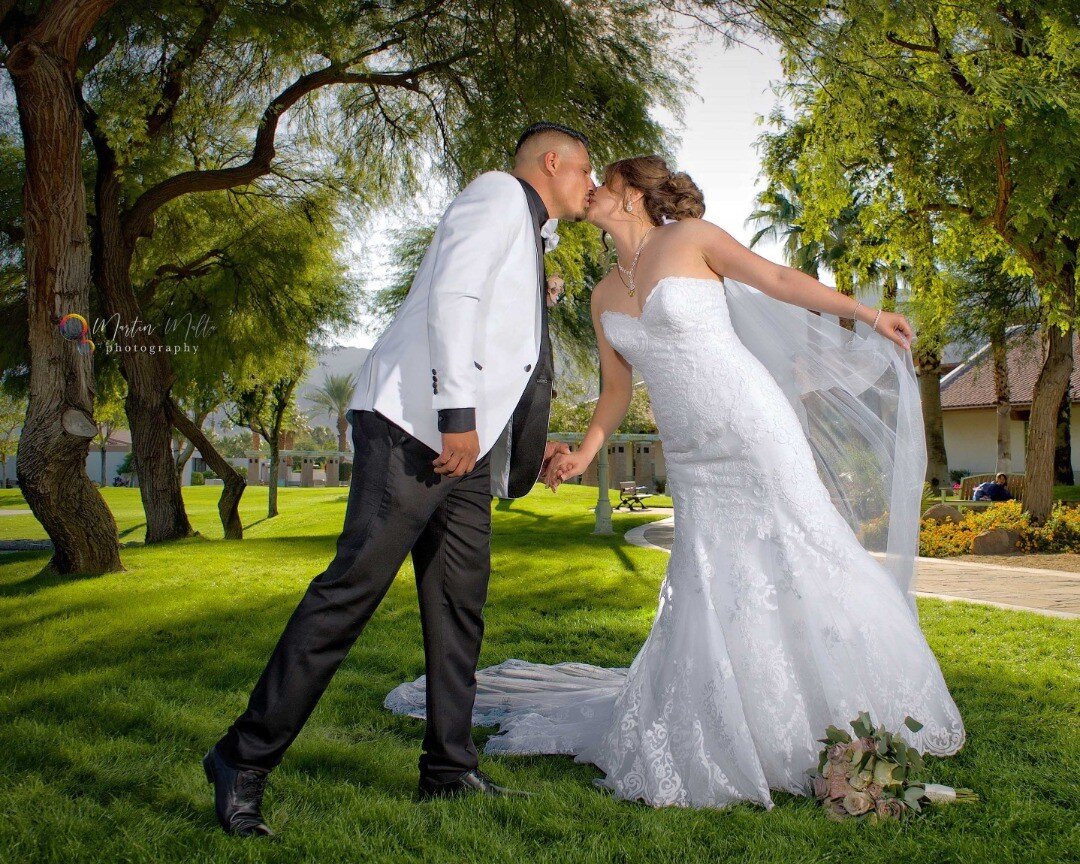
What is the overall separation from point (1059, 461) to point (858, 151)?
19.3 meters

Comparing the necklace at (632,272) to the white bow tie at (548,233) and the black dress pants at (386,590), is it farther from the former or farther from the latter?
the black dress pants at (386,590)

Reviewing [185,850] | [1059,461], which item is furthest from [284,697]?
[1059,461]

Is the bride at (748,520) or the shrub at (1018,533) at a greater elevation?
the bride at (748,520)

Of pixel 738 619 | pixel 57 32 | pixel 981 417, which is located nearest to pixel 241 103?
pixel 57 32

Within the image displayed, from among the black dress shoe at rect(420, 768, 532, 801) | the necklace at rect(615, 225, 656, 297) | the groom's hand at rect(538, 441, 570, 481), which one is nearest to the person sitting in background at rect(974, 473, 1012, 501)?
the groom's hand at rect(538, 441, 570, 481)

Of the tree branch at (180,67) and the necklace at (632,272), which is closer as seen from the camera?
the necklace at (632,272)

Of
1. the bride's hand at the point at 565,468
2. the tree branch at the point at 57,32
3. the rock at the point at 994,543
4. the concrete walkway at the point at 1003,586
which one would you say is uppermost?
the tree branch at the point at 57,32

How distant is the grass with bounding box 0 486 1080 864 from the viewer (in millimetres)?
2688

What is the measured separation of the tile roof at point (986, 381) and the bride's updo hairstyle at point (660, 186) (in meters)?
27.5

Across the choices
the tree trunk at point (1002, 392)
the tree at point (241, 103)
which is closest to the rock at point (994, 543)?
the tree at point (241, 103)

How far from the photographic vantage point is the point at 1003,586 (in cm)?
911

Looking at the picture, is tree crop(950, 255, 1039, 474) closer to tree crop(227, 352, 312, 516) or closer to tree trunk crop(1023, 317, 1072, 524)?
tree trunk crop(1023, 317, 1072, 524)

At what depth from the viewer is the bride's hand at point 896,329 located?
141 inches

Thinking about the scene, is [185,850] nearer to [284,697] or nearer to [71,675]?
[284,697]
